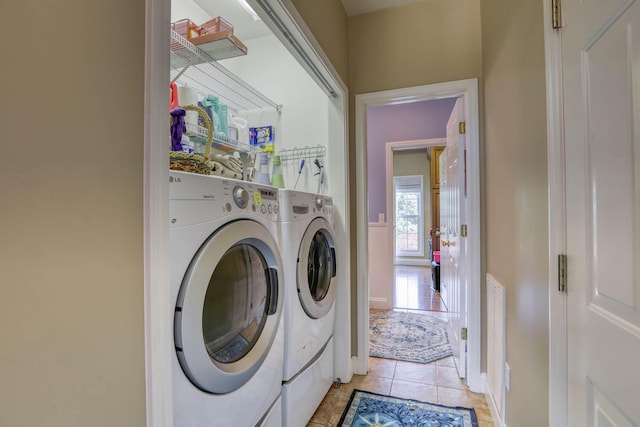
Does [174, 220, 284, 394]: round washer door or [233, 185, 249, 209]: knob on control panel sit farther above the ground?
[233, 185, 249, 209]: knob on control panel

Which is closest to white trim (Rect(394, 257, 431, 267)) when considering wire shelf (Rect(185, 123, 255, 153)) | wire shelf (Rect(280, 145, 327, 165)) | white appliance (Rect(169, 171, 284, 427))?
wire shelf (Rect(280, 145, 327, 165))

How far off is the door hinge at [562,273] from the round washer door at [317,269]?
100 centimetres

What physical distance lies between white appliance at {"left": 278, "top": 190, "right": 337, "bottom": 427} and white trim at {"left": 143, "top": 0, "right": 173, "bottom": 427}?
71cm

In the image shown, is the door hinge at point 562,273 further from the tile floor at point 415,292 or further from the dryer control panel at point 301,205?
the tile floor at point 415,292

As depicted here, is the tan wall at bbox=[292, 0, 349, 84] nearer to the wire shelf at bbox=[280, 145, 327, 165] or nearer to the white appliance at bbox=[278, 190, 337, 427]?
the wire shelf at bbox=[280, 145, 327, 165]

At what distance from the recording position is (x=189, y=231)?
0.80 meters

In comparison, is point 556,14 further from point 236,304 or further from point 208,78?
point 208,78

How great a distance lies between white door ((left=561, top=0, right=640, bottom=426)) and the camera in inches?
24.2

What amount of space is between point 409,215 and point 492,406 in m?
5.64

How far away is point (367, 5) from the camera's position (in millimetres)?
2115

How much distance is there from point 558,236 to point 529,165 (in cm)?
37

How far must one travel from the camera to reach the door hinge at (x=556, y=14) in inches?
35.2

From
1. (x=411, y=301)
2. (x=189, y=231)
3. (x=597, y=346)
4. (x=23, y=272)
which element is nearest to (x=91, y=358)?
(x=23, y=272)

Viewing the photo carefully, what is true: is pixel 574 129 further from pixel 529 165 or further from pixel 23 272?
pixel 23 272
